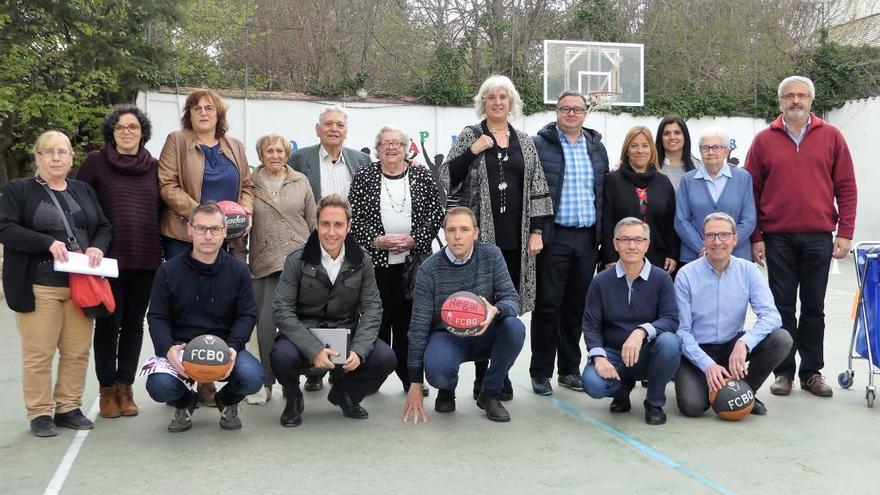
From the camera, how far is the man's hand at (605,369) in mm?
4379

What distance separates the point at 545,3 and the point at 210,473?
59.9 ft

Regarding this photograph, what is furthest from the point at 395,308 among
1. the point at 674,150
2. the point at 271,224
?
the point at 674,150

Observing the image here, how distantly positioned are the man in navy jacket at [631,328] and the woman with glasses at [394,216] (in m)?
1.10

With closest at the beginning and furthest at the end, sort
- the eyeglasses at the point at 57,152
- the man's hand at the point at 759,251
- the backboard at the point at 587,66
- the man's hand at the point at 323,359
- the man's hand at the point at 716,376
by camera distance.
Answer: the eyeglasses at the point at 57,152 → the man's hand at the point at 323,359 → the man's hand at the point at 716,376 → the man's hand at the point at 759,251 → the backboard at the point at 587,66

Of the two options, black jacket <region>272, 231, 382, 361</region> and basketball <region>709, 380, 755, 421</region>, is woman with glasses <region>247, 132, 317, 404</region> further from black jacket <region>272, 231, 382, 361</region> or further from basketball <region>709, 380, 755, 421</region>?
basketball <region>709, 380, 755, 421</region>

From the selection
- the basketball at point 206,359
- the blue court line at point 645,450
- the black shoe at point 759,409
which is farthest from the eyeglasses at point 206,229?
the black shoe at point 759,409

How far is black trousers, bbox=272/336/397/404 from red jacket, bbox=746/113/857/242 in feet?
8.43

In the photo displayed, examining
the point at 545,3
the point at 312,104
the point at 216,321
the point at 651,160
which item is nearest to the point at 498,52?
the point at 545,3

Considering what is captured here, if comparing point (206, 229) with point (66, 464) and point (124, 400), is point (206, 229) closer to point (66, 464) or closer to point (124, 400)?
point (124, 400)

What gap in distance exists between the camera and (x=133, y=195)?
454 cm

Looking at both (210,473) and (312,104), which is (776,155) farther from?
(312,104)

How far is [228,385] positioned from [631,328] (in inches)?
88.5

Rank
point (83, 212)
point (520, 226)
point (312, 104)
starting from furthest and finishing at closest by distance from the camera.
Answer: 1. point (312, 104)
2. point (520, 226)
3. point (83, 212)

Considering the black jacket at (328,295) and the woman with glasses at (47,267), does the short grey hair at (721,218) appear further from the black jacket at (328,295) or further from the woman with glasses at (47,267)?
the woman with glasses at (47,267)
